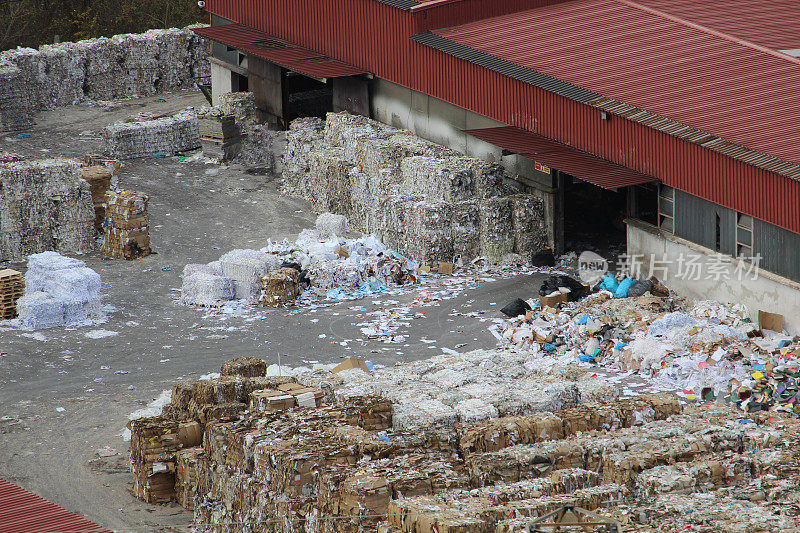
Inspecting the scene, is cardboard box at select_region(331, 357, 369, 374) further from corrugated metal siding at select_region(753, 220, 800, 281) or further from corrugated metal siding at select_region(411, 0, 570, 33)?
corrugated metal siding at select_region(411, 0, 570, 33)

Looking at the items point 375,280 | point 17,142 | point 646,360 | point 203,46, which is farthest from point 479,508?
point 203,46

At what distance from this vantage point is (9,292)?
26938 millimetres

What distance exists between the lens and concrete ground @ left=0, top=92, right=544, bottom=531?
66.5 ft

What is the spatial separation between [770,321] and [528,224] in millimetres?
6911

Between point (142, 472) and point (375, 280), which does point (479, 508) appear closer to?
point (142, 472)

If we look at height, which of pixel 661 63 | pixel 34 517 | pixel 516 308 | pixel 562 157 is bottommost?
pixel 516 308

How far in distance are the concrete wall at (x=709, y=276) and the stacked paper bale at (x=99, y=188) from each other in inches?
502

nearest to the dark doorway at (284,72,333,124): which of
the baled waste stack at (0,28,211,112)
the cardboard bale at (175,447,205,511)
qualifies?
the baled waste stack at (0,28,211,112)

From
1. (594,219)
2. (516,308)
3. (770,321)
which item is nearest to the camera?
(770,321)

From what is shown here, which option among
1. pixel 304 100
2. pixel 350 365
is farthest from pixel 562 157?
pixel 304 100

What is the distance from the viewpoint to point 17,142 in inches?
1566

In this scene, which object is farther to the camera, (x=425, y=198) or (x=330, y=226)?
(x=330, y=226)

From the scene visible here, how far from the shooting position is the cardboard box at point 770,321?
2400 cm

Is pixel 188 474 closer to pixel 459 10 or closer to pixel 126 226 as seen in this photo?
pixel 126 226
